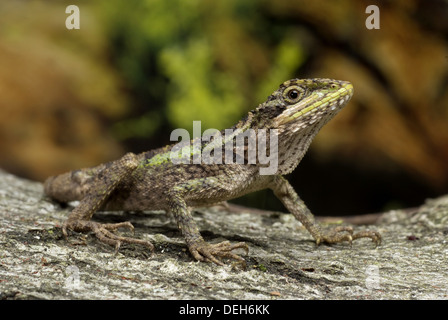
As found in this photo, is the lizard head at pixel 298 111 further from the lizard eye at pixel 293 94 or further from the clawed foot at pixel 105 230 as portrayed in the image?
the clawed foot at pixel 105 230

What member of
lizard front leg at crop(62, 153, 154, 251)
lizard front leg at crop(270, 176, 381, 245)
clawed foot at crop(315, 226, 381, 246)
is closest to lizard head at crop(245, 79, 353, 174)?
lizard front leg at crop(270, 176, 381, 245)

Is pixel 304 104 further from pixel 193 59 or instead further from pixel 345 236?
pixel 193 59

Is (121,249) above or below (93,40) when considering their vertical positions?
below

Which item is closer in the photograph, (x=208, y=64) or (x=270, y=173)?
(x=270, y=173)

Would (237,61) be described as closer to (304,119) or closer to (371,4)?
(371,4)

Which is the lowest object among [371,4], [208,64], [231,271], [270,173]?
[231,271]

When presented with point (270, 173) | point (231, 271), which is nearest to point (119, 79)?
point (270, 173)
